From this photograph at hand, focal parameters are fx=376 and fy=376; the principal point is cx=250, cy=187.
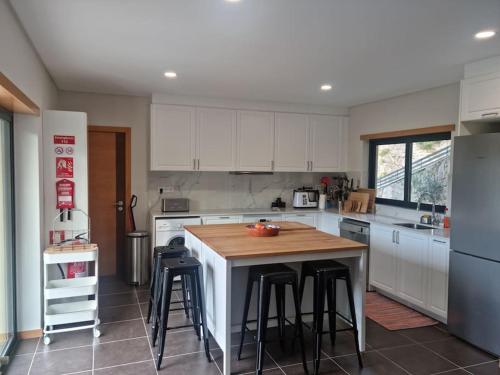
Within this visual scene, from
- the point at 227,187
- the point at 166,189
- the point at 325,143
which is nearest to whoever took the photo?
the point at 166,189

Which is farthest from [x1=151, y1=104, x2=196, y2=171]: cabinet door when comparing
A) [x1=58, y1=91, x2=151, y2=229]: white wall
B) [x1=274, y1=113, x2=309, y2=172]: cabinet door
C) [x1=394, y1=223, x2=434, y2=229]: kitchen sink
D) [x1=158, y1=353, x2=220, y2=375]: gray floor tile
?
[x1=394, y1=223, x2=434, y2=229]: kitchen sink

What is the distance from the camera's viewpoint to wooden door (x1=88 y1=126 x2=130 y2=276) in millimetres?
4969

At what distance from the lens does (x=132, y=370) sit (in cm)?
274

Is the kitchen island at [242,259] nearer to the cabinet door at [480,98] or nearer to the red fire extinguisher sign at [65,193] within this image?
the red fire extinguisher sign at [65,193]

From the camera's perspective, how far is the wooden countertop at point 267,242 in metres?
2.75

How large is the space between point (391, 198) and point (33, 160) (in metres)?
4.28

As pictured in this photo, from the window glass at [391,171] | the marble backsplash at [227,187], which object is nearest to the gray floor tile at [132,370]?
the marble backsplash at [227,187]

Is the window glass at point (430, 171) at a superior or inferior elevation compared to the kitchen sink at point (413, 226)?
superior

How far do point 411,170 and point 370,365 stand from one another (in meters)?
2.80

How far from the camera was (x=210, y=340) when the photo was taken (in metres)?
3.24

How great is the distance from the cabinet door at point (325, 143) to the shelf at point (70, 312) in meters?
3.61

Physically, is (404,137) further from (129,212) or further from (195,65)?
(129,212)

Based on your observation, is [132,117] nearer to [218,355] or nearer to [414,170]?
[218,355]

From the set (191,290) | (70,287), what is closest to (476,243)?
(191,290)
